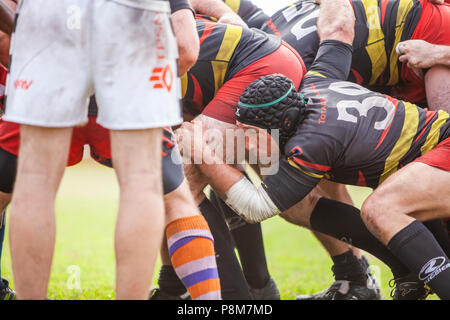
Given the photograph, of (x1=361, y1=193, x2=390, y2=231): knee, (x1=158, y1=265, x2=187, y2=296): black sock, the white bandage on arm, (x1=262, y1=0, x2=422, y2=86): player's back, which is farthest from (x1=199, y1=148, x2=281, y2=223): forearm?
(x1=262, y1=0, x2=422, y2=86): player's back

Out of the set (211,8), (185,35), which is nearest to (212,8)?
(211,8)

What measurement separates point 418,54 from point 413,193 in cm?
82

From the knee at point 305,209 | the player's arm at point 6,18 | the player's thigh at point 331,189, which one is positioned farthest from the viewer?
the player's thigh at point 331,189

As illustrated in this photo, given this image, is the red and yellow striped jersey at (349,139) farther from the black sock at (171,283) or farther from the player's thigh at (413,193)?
the black sock at (171,283)

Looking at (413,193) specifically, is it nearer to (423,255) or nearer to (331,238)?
(423,255)

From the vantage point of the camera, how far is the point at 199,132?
2398 mm

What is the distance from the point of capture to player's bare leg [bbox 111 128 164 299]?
4.85ft

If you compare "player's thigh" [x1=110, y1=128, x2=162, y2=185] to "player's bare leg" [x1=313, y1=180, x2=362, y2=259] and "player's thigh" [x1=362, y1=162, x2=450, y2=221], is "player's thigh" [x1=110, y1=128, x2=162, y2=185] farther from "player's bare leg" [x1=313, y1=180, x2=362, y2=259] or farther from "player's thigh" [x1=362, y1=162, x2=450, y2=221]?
"player's bare leg" [x1=313, y1=180, x2=362, y2=259]

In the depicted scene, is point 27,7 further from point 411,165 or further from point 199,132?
point 411,165

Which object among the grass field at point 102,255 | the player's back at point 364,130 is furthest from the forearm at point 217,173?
the grass field at point 102,255

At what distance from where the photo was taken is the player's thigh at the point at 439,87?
2.71 metres

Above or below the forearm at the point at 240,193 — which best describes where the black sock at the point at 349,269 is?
below

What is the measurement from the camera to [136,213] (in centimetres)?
148

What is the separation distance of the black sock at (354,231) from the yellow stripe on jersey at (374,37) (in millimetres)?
788
